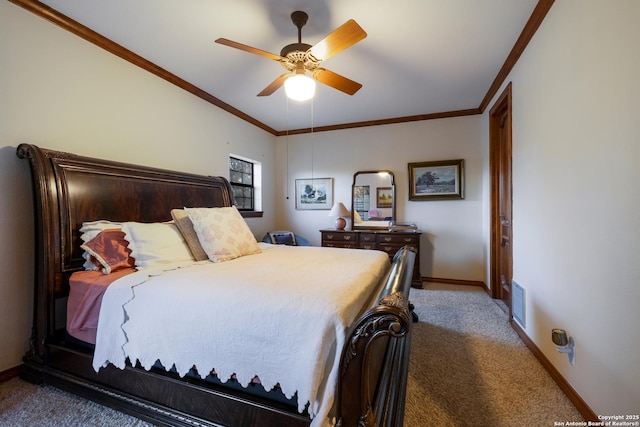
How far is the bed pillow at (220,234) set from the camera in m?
1.99

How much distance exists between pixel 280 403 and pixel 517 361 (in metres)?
1.84

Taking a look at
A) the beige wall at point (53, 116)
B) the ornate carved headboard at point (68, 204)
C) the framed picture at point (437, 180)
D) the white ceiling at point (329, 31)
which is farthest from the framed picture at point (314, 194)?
the ornate carved headboard at point (68, 204)

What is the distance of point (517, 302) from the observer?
2.39m

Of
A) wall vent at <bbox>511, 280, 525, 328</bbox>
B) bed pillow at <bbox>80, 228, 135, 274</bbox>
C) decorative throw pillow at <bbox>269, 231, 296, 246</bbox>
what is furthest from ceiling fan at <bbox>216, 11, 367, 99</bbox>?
decorative throw pillow at <bbox>269, 231, 296, 246</bbox>

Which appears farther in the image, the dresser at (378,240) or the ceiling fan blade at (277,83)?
the dresser at (378,240)

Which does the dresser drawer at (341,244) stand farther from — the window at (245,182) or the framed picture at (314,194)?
the window at (245,182)

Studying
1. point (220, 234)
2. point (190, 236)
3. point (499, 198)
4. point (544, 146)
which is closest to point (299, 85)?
point (220, 234)

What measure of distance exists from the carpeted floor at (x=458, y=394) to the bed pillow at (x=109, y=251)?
2.54 feet

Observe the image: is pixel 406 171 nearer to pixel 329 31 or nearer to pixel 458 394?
pixel 329 31

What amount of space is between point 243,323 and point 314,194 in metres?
3.71

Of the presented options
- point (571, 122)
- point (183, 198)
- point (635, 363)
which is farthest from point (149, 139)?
point (635, 363)

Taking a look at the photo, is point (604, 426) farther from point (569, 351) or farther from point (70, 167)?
point (70, 167)

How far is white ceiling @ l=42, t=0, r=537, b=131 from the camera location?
6.20ft

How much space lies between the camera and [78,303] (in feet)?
5.10
